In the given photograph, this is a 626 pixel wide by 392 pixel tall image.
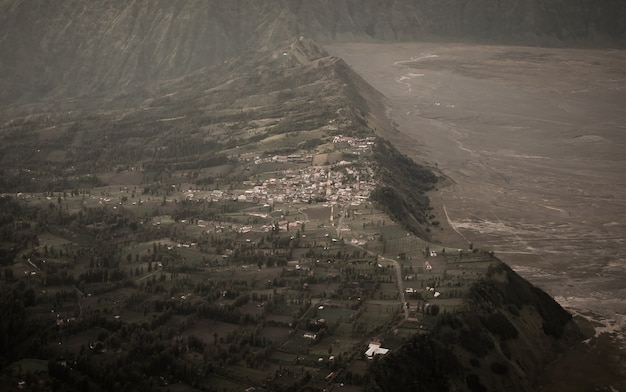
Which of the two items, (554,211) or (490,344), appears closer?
(490,344)

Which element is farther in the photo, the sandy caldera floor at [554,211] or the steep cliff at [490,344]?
the sandy caldera floor at [554,211]

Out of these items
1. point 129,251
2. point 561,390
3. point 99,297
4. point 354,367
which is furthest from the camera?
point 129,251

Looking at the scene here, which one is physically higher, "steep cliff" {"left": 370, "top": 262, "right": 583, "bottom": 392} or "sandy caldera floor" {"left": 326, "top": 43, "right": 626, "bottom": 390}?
"steep cliff" {"left": 370, "top": 262, "right": 583, "bottom": 392}

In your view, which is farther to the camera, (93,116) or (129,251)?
(93,116)

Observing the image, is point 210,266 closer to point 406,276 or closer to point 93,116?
point 406,276

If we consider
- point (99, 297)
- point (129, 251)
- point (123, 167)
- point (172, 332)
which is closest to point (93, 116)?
point (123, 167)

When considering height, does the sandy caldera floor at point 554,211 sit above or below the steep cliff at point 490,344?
below

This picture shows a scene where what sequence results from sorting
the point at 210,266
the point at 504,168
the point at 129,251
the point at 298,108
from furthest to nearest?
the point at 298,108
the point at 504,168
the point at 129,251
the point at 210,266

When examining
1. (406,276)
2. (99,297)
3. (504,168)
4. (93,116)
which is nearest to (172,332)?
(99,297)

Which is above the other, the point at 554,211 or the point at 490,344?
the point at 490,344

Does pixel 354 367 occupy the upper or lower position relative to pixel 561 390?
upper

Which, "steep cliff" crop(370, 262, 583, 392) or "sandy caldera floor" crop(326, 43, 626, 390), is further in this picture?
"sandy caldera floor" crop(326, 43, 626, 390)
